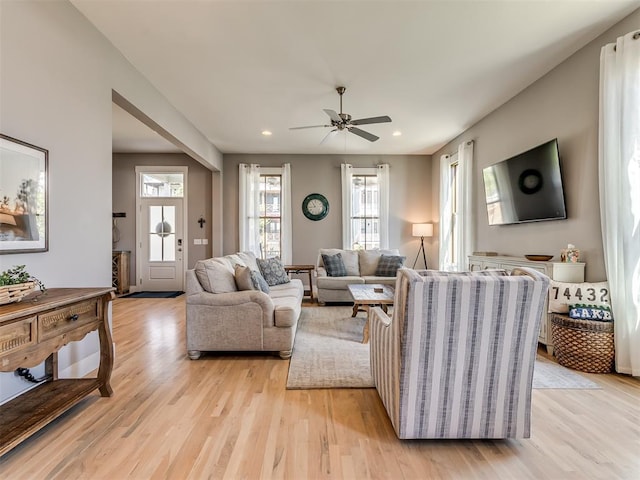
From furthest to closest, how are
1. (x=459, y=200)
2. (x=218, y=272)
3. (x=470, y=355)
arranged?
(x=459, y=200) → (x=218, y=272) → (x=470, y=355)

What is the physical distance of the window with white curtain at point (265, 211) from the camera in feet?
22.0

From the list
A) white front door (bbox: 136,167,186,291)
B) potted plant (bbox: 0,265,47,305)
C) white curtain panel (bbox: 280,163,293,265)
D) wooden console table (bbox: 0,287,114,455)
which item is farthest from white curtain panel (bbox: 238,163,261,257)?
potted plant (bbox: 0,265,47,305)

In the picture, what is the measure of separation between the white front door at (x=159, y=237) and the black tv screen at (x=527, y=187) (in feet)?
19.0

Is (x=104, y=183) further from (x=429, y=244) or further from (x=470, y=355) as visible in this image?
(x=429, y=244)

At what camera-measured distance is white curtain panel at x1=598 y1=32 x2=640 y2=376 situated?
2.54 metres

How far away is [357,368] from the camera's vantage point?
9.04ft

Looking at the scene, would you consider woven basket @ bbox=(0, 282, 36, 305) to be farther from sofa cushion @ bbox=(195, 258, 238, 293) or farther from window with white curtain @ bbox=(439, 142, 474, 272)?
window with white curtain @ bbox=(439, 142, 474, 272)

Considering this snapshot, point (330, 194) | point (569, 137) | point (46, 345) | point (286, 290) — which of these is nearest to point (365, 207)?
point (330, 194)

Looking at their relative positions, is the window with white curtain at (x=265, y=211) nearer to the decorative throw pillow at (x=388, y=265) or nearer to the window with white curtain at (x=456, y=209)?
the decorative throw pillow at (x=388, y=265)

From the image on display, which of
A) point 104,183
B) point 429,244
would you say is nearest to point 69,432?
point 104,183

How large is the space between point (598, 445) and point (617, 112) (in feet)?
8.29

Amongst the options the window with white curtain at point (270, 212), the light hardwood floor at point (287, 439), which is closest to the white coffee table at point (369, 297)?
the light hardwood floor at point (287, 439)

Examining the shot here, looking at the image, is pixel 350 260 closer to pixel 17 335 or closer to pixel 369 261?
pixel 369 261

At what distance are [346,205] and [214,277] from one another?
4.12 metres
